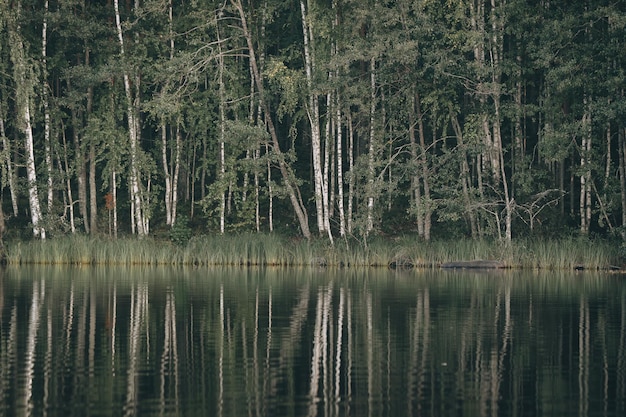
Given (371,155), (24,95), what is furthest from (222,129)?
(24,95)

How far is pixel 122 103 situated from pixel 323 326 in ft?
91.8

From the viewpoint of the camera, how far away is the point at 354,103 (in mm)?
43781

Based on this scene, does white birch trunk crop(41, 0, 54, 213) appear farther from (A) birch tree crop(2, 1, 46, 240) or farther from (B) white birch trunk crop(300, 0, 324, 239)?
(B) white birch trunk crop(300, 0, 324, 239)

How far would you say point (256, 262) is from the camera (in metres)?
41.6

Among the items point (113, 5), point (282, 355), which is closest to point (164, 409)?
point (282, 355)

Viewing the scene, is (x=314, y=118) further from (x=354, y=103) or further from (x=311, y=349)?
(x=311, y=349)

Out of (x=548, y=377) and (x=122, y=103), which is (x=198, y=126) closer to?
(x=122, y=103)

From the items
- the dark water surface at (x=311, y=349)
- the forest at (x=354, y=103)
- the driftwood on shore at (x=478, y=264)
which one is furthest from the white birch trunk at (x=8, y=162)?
the driftwood on shore at (x=478, y=264)

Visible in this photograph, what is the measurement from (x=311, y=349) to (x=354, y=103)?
2582 centimetres

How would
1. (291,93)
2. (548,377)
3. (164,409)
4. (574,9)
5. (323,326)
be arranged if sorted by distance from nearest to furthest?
(164,409)
(548,377)
(323,326)
(574,9)
(291,93)

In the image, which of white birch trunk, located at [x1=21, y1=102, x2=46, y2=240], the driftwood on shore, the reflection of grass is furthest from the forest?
the driftwood on shore

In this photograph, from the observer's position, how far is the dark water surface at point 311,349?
14086mm

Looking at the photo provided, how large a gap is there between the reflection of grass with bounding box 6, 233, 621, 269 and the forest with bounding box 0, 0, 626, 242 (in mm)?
961

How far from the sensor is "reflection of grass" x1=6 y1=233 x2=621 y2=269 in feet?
131
